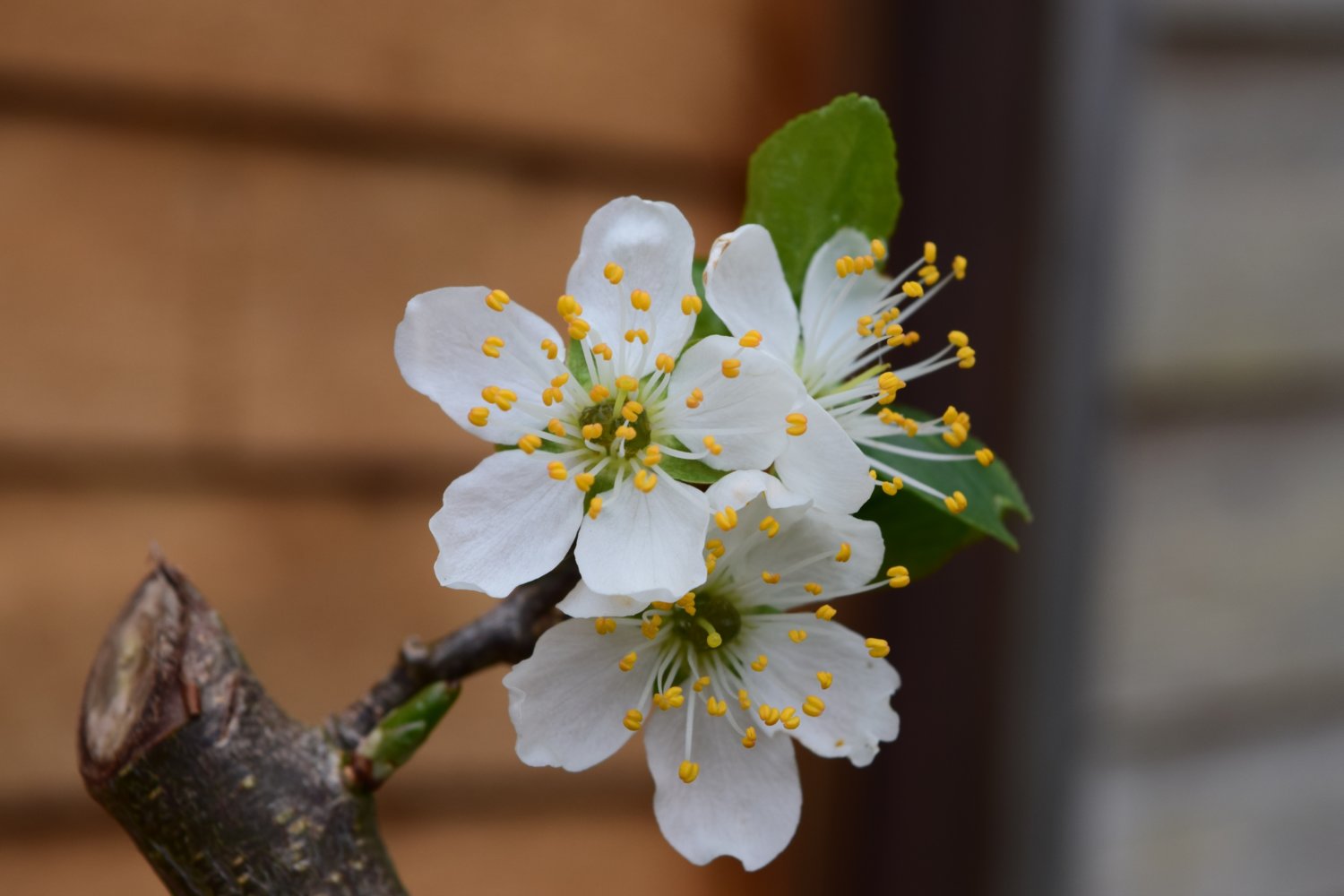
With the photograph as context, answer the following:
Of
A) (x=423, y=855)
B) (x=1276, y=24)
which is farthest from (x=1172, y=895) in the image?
(x=1276, y=24)

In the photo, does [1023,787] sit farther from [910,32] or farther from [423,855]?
[910,32]

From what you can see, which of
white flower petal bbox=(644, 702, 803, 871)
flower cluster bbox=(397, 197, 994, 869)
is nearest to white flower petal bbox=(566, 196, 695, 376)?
flower cluster bbox=(397, 197, 994, 869)

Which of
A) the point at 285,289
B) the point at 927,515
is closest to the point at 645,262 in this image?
the point at 927,515

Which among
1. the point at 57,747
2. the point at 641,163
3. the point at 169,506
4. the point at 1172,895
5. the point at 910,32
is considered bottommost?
the point at 1172,895

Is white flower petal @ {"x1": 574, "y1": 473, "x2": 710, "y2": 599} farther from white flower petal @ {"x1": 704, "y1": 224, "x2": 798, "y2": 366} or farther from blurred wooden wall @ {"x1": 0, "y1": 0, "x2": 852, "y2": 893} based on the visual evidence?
blurred wooden wall @ {"x1": 0, "y1": 0, "x2": 852, "y2": 893}

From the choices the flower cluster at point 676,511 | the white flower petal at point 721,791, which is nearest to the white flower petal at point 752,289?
the flower cluster at point 676,511

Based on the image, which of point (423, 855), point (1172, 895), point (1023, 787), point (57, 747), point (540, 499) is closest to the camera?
point (540, 499)
